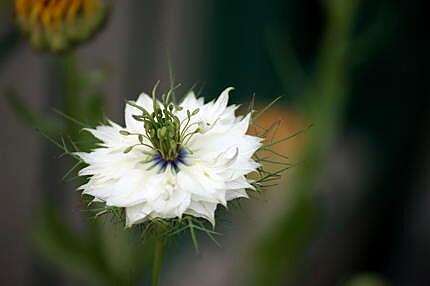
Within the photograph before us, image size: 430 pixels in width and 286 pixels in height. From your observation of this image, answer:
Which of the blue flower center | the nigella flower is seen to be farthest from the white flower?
the nigella flower

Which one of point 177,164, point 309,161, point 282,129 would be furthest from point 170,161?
point 282,129

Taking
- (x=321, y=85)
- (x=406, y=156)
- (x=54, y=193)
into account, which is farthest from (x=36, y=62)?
(x=406, y=156)

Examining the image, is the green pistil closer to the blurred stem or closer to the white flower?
the white flower

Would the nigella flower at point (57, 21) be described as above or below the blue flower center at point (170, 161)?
above

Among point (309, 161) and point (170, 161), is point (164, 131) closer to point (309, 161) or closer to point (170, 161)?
point (170, 161)

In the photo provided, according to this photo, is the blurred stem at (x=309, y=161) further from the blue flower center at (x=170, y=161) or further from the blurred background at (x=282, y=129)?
the blue flower center at (x=170, y=161)

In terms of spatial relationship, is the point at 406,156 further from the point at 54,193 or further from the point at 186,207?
the point at 186,207

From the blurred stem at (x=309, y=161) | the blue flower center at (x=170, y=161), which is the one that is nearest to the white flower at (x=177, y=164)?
the blue flower center at (x=170, y=161)
